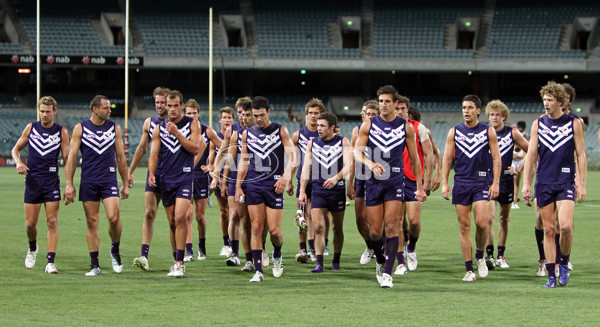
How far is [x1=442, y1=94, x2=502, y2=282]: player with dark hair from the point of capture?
10.4 m

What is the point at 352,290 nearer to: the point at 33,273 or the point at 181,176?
the point at 181,176

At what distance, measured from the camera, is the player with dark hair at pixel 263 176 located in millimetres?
10297

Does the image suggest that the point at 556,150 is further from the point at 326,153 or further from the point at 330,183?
the point at 326,153

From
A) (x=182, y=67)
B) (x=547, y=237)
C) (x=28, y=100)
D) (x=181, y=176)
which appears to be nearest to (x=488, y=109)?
(x=547, y=237)

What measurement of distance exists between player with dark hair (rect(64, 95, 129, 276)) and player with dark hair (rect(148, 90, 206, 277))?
545mm

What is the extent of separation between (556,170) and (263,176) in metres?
3.52

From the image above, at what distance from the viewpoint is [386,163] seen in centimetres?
988

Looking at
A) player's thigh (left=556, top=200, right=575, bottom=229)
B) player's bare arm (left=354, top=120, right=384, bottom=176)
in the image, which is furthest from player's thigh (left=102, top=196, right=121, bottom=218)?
player's thigh (left=556, top=200, right=575, bottom=229)

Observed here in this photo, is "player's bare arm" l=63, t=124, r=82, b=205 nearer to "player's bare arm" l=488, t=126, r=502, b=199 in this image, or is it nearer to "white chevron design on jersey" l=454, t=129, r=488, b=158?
"white chevron design on jersey" l=454, t=129, r=488, b=158

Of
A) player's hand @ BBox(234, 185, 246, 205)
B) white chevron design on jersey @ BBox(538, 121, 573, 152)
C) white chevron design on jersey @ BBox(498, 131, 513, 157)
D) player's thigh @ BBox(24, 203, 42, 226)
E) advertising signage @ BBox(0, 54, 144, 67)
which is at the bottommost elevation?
player's thigh @ BBox(24, 203, 42, 226)

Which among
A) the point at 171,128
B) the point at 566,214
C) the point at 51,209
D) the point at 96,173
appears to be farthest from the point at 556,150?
the point at 51,209

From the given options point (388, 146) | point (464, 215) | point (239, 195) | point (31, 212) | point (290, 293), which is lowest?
point (290, 293)

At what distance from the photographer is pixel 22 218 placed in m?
17.9

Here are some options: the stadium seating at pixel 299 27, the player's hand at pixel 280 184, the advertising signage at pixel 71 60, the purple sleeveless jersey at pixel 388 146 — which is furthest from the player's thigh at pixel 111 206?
the stadium seating at pixel 299 27
